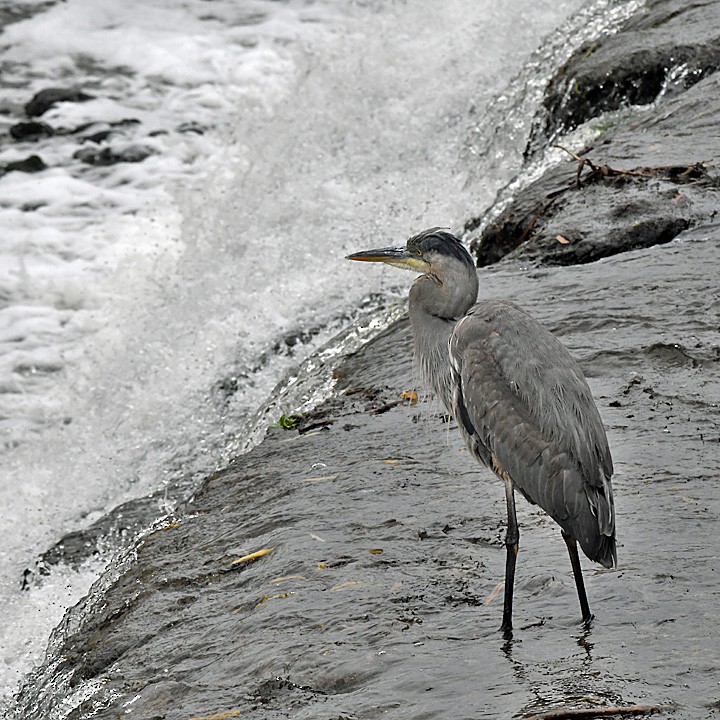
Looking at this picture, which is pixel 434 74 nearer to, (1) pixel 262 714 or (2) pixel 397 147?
(2) pixel 397 147

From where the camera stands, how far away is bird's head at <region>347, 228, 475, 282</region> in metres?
4.10

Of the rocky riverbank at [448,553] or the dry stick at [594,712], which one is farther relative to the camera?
the rocky riverbank at [448,553]

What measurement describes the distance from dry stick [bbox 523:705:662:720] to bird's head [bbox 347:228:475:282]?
163 cm

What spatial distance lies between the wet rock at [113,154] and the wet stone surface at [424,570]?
636cm

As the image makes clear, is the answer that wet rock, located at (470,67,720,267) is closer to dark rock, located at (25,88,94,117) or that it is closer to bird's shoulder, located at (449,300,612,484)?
bird's shoulder, located at (449,300,612,484)

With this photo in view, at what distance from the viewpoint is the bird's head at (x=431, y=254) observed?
4.10 metres

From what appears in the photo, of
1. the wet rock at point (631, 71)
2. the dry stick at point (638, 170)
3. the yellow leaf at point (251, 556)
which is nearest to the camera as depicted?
the yellow leaf at point (251, 556)

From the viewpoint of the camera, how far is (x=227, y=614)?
435 centimetres

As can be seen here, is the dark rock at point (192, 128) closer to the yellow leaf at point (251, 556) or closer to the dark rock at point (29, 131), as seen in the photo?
the dark rock at point (29, 131)

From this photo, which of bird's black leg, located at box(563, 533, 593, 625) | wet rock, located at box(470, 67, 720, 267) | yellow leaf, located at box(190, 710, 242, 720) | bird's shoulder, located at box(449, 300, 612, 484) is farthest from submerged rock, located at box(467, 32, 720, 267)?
yellow leaf, located at box(190, 710, 242, 720)

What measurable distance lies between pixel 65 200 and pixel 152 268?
6.09 ft

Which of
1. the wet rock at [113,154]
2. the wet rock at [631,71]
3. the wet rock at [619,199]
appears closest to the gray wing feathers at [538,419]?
the wet rock at [619,199]

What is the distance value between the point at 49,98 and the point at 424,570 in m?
9.79

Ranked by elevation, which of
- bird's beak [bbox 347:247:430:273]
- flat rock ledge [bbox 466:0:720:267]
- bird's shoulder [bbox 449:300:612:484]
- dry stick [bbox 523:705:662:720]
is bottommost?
dry stick [bbox 523:705:662:720]
